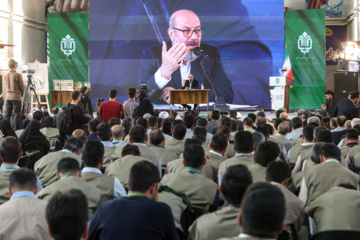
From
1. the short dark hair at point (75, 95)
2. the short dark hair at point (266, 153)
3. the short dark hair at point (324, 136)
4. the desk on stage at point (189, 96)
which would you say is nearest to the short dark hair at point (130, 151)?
the short dark hair at point (266, 153)

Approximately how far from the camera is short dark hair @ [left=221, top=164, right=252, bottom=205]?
226cm

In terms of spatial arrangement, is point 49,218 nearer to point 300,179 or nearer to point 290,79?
point 300,179

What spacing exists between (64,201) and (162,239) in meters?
0.63

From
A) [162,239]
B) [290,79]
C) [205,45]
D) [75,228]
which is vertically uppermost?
[205,45]

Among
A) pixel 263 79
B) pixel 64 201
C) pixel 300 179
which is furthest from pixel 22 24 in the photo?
pixel 64 201

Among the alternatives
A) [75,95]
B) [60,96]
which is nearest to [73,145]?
[75,95]

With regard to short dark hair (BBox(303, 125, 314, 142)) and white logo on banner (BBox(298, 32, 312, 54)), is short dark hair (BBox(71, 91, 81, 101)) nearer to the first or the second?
short dark hair (BBox(303, 125, 314, 142))

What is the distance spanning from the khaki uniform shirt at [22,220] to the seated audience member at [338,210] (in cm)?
140

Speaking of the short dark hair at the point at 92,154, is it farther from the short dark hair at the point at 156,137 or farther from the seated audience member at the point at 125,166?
the short dark hair at the point at 156,137

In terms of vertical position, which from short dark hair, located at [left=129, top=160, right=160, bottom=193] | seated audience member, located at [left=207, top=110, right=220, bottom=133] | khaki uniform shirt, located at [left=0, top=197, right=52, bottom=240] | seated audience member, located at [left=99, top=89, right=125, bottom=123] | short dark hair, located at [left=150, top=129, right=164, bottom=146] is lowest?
khaki uniform shirt, located at [left=0, top=197, right=52, bottom=240]

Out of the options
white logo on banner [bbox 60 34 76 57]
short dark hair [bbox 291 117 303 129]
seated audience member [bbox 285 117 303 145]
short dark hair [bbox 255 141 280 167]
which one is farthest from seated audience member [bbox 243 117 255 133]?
white logo on banner [bbox 60 34 76 57]

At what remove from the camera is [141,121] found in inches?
243

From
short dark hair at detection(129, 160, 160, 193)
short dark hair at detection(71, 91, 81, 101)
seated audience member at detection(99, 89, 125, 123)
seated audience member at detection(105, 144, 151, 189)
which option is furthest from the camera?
seated audience member at detection(99, 89, 125, 123)

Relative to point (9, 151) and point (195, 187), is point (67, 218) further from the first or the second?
point (9, 151)
